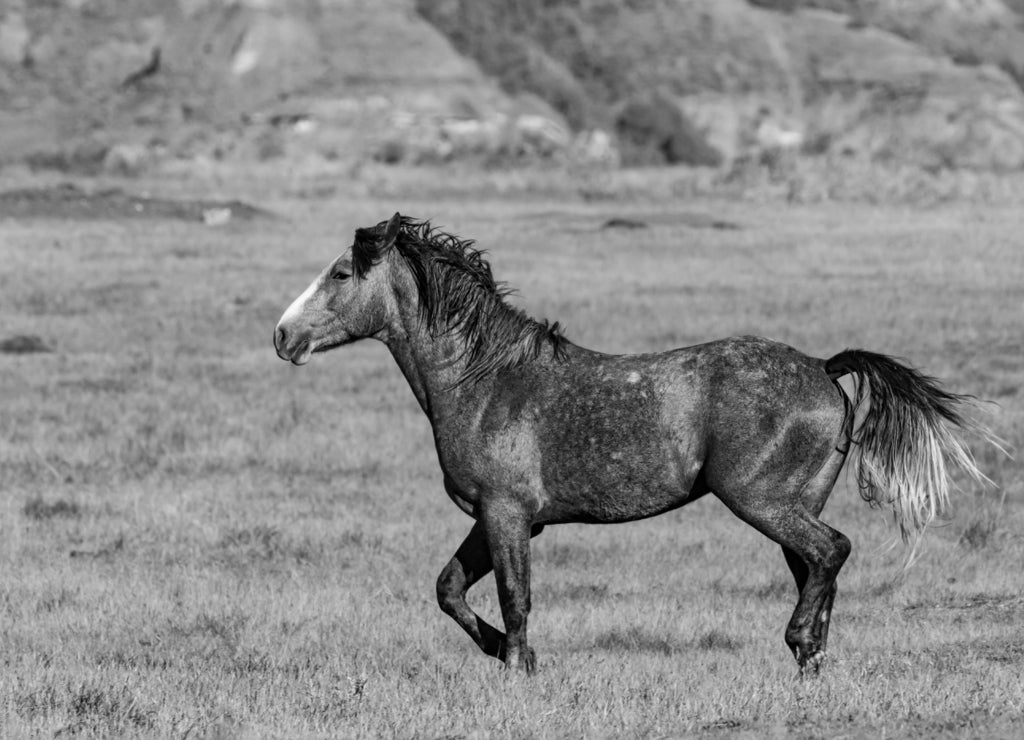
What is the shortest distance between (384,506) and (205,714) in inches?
267

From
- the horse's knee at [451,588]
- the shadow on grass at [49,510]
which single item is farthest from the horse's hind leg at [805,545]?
the shadow on grass at [49,510]

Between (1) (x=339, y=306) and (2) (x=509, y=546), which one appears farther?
(1) (x=339, y=306)

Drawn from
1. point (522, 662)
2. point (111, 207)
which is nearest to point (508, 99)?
point (111, 207)

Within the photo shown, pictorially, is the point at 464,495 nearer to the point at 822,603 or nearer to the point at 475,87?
the point at 822,603

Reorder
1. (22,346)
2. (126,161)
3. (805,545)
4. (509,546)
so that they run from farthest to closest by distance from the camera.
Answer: (126,161) < (22,346) < (509,546) < (805,545)

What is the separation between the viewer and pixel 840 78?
12431cm

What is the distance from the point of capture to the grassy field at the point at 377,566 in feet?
24.9

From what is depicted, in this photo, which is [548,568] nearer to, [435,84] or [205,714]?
[205,714]

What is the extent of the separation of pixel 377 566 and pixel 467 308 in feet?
13.5

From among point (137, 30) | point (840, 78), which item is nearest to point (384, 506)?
point (137, 30)

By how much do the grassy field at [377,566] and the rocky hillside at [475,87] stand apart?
1574 inches

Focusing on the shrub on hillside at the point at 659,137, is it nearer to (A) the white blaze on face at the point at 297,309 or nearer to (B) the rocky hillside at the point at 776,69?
(B) the rocky hillside at the point at 776,69

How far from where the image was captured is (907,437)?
827cm

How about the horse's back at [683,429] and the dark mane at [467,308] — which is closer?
the horse's back at [683,429]
